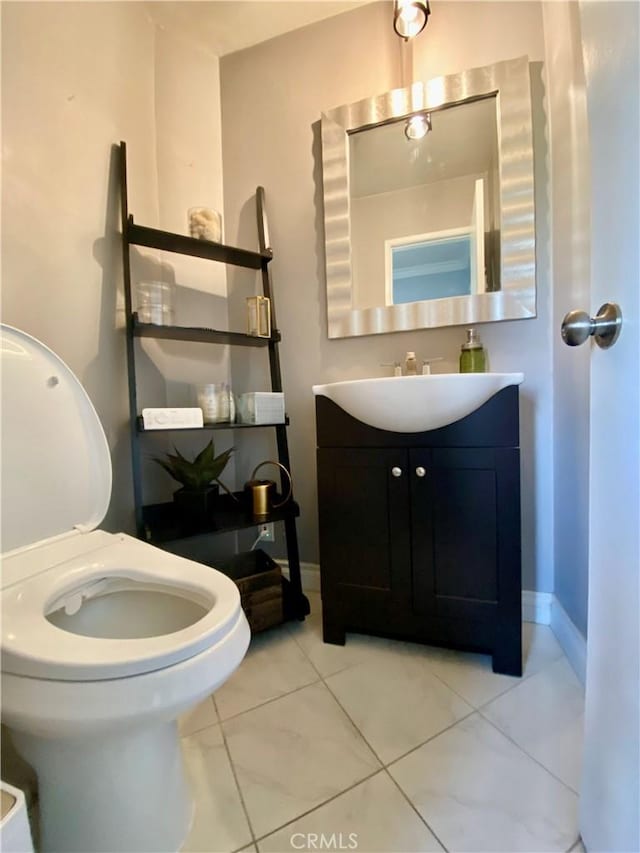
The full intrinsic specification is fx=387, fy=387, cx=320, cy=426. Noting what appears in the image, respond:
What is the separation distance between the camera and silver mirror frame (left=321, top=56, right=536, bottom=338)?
126 cm

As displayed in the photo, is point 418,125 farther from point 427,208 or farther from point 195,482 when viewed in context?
point 195,482

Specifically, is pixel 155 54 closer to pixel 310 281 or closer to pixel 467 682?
pixel 310 281

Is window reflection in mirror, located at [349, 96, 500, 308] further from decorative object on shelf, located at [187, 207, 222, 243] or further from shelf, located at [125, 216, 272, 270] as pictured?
decorative object on shelf, located at [187, 207, 222, 243]

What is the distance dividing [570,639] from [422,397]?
854 mm

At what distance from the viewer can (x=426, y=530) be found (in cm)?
112

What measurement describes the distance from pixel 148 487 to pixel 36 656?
0.95 metres

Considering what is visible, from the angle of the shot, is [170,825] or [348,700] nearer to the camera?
[170,825]

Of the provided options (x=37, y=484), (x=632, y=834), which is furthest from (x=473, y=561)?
(x=37, y=484)

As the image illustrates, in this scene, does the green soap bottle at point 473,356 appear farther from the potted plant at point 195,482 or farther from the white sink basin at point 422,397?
the potted plant at point 195,482

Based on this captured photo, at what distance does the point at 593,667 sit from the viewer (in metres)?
0.61

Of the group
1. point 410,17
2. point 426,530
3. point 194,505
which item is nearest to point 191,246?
point 194,505

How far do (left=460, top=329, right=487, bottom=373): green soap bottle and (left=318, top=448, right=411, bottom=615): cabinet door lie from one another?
375mm

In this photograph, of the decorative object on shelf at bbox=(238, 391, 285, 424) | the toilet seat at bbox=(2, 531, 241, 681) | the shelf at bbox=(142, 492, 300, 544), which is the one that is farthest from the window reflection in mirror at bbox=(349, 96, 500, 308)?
the toilet seat at bbox=(2, 531, 241, 681)

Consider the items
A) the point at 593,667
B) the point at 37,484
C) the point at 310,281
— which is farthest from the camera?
the point at 310,281
